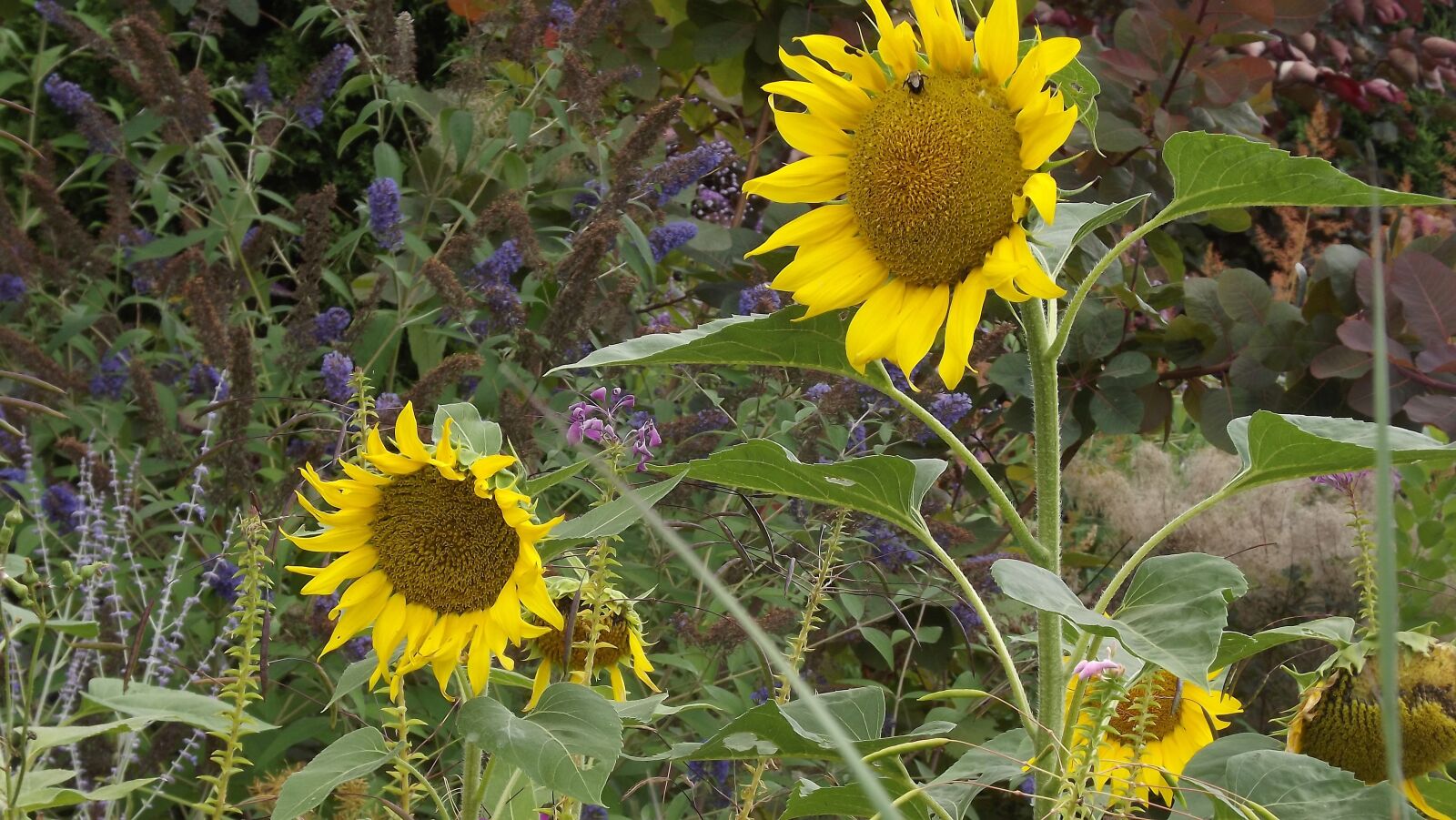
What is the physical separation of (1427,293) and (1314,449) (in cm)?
129

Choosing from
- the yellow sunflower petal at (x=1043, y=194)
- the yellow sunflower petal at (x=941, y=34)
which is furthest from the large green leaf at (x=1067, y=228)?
the yellow sunflower petal at (x=941, y=34)

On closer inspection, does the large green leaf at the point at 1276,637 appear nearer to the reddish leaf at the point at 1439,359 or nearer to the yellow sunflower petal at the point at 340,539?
the yellow sunflower petal at the point at 340,539

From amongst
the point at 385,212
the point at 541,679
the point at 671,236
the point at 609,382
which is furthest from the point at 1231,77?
the point at 541,679

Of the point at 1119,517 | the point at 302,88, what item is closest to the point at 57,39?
the point at 302,88

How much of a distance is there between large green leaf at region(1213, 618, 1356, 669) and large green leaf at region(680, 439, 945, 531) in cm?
28

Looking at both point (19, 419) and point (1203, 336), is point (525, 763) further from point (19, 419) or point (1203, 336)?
point (1203, 336)

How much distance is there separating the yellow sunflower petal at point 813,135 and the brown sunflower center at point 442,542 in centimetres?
38

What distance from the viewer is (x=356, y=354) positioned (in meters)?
2.35

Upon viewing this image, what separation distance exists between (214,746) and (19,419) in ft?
2.16

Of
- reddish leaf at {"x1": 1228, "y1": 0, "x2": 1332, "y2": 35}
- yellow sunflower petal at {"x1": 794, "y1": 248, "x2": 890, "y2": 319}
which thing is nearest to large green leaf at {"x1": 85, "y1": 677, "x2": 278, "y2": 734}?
yellow sunflower petal at {"x1": 794, "y1": 248, "x2": 890, "y2": 319}

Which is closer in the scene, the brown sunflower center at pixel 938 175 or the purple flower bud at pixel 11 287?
the brown sunflower center at pixel 938 175

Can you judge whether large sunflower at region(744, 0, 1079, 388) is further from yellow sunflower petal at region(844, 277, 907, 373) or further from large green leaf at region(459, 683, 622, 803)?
large green leaf at region(459, 683, 622, 803)

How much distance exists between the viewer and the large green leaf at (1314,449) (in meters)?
0.87

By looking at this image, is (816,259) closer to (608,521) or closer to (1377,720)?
(608,521)
